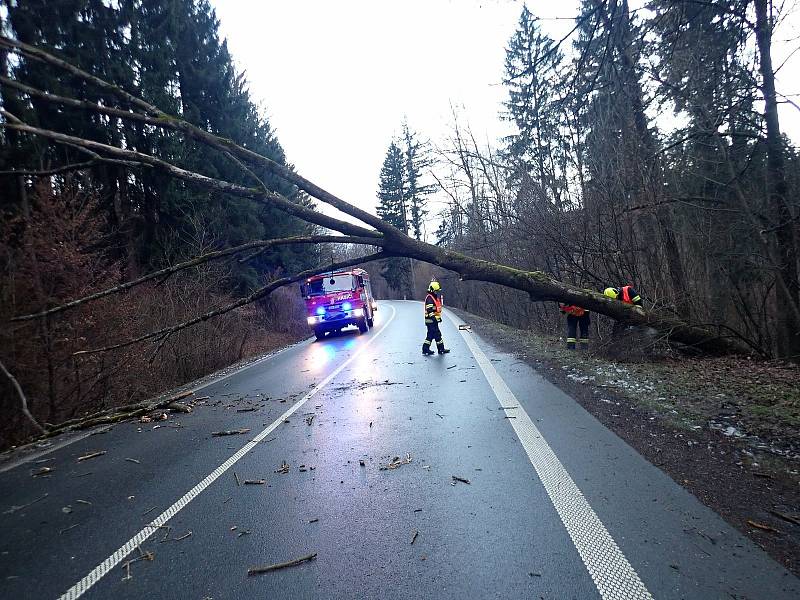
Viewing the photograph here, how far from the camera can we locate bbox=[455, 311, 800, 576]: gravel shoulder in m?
3.32

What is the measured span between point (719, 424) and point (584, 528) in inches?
110

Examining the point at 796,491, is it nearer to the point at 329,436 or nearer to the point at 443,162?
the point at 329,436

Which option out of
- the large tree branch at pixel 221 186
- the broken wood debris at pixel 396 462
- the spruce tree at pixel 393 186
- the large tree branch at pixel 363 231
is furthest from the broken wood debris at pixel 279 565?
the spruce tree at pixel 393 186

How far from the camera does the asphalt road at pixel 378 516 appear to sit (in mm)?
2738

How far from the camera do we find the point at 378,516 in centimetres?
357

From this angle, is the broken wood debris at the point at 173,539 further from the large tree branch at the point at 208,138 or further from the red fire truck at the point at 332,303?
the red fire truck at the point at 332,303

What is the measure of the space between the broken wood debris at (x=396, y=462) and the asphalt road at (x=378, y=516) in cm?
3

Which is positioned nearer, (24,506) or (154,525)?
(154,525)

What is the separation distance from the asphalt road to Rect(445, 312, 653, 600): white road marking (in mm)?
14

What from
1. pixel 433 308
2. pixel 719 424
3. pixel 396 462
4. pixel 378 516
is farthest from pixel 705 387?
pixel 433 308

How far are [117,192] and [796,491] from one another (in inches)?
744

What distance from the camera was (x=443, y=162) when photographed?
20.6 metres

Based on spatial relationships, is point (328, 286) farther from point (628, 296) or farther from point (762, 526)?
point (762, 526)

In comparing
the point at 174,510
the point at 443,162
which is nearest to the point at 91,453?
the point at 174,510
